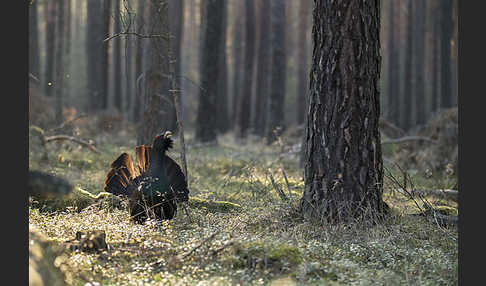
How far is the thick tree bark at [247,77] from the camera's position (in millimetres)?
20359

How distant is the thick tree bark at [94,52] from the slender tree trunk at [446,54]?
13.2 meters

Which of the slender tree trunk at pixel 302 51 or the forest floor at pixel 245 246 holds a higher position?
the slender tree trunk at pixel 302 51

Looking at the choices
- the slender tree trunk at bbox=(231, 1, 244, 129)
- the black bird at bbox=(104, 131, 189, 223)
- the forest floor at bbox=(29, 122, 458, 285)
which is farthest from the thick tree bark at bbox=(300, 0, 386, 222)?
the slender tree trunk at bbox=(231, 1, 244, 129)

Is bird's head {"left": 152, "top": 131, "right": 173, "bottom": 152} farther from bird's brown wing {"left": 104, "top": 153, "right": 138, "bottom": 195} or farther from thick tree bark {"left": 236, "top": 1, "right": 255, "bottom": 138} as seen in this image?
thick tree bark {"left": 236, "top": 1, "right": 255, "bottom": 138}

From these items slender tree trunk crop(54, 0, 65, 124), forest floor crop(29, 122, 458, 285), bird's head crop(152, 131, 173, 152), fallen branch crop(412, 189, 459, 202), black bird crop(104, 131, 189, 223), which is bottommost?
fallen branch crop(412, 189, 459, 202)

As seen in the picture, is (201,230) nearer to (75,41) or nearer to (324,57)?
(324,57)

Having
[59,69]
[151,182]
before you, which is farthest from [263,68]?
[151,182]

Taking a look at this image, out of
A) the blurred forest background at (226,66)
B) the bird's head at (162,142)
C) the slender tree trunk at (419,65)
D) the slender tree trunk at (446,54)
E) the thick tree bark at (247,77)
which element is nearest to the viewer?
the bird's head at (162,142)

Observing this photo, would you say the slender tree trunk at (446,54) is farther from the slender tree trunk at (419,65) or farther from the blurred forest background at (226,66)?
the slender tree trunk at (419,65)

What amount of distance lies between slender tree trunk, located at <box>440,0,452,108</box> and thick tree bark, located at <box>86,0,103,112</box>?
43.2ft

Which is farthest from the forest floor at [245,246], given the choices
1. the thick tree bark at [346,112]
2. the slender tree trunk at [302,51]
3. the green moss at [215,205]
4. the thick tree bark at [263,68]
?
the slender tree trunk at [302,51]

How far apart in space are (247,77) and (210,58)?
6731mm

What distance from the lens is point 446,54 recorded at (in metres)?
18.3

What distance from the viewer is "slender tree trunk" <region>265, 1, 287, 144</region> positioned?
15789mm
